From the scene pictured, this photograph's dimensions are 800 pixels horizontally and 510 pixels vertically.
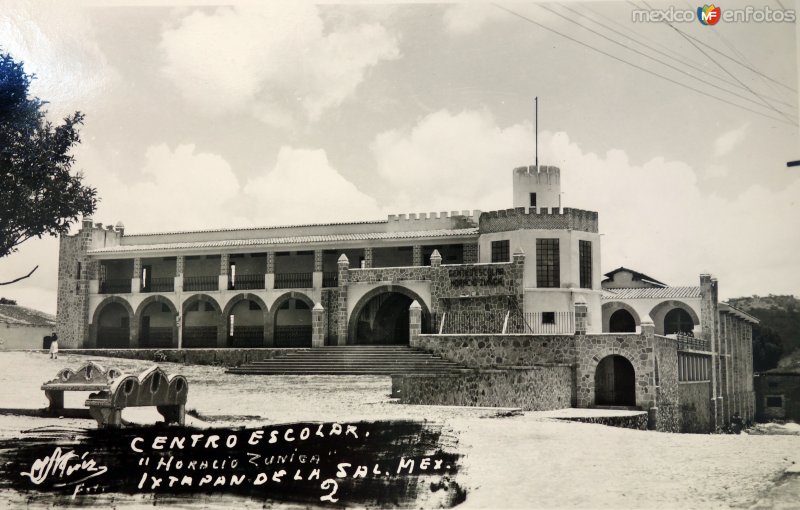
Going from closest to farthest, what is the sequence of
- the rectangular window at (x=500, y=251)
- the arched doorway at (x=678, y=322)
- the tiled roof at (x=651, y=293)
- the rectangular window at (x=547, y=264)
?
the rectangular window at (x=547, y=264)
the rectangular window at (x=500, y=251)
the tiled roof at (x=651, y=293)
the arched doorway at (x=678, y=322)

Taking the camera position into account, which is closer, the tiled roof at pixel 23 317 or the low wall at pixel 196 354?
the tiled roof at pixel 23 317

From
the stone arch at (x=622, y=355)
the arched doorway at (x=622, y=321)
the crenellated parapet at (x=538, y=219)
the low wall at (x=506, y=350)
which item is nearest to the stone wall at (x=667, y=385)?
the stone arch at (x=622, y=355)

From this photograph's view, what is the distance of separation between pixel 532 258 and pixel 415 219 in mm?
2771

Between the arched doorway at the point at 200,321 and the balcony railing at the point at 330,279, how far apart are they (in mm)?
2574

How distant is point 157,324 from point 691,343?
1270 cm

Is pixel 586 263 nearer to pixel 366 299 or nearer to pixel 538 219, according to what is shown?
pixel 538 219

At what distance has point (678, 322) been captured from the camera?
25797 millimetres

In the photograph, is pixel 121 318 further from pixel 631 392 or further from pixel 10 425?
pixel 631 392

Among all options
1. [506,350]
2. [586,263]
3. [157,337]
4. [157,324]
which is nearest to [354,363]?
[506,350]

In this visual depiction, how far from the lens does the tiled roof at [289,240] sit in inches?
824

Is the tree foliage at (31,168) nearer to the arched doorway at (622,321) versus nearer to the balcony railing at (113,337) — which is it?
the balcony railing at (113,337)

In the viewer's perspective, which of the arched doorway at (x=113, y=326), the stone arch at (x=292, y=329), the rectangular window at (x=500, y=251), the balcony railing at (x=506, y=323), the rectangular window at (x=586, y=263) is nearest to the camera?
the balcony railing at (x=506, y=323)

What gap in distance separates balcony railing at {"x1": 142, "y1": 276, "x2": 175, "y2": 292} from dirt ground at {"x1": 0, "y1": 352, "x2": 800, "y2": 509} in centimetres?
720
